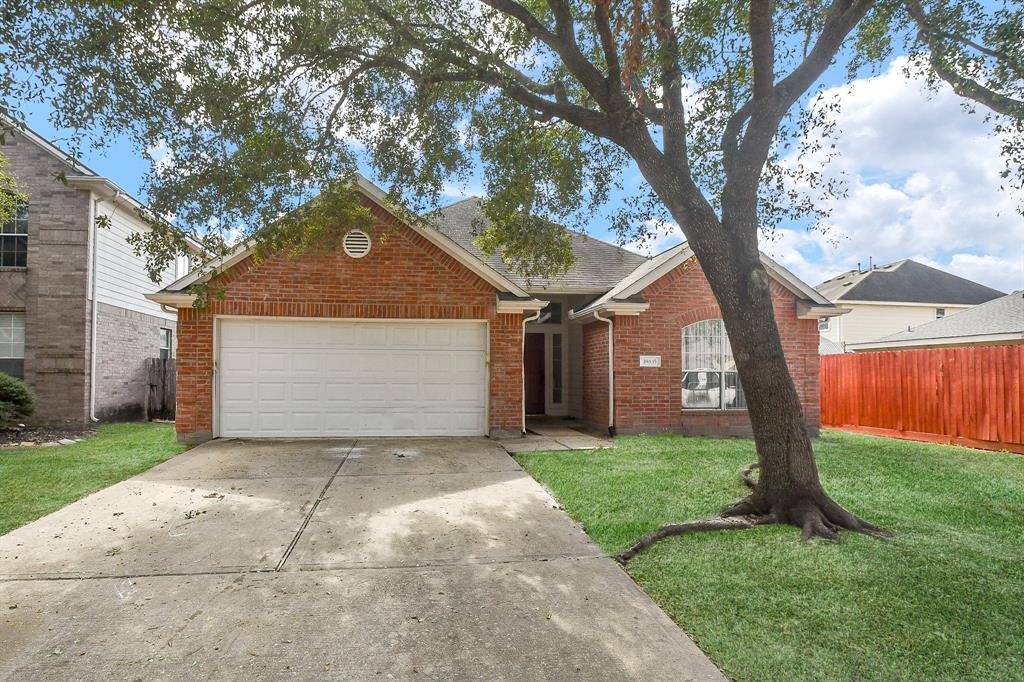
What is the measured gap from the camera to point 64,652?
3.30 meters

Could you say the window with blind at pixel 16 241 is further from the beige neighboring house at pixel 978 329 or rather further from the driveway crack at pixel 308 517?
the beige neighboring house at pixel 978 329

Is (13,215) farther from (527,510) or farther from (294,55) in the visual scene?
(527,510)

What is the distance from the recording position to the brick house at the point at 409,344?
1095 centimetres

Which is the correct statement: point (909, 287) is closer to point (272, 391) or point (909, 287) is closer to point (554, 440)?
point (554, 440)

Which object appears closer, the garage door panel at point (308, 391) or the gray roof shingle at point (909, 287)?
Result: the garage door panel at point (308, 391)

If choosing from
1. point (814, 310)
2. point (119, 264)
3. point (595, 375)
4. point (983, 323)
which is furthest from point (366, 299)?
point (983, 323)

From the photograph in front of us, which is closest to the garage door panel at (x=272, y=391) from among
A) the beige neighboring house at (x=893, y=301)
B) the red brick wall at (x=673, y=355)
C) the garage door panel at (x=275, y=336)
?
the garage door panel at (x=275, y=336)

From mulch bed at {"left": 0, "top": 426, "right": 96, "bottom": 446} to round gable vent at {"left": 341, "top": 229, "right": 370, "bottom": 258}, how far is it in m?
6.85

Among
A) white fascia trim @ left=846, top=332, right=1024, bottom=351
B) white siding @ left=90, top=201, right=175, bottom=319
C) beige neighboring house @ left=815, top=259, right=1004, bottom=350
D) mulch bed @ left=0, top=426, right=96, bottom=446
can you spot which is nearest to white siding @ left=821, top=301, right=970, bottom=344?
beige neighboring house @ left=815, top=259, right=1004, bottom=350

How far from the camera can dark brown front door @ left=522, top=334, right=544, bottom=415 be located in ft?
52.6

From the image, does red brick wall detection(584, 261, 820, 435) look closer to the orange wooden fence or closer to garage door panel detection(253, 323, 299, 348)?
the orange wooden fence

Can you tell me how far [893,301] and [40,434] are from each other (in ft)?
108

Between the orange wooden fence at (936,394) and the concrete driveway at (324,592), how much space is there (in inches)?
351

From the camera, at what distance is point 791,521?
541 centimetres
